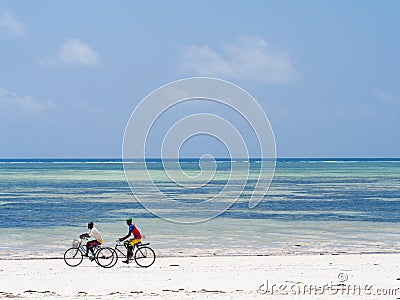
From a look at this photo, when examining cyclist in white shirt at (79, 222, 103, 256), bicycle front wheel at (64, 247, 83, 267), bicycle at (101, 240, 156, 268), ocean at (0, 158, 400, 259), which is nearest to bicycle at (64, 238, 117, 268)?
bicycle front wheel at (64, 247, 83, 267)

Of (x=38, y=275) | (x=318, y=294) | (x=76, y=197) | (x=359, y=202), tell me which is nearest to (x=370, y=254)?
(x=318, y=294)

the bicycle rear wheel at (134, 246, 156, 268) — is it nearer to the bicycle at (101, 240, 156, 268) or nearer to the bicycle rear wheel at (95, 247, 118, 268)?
the bicycle at (101, 240, 156, 268)

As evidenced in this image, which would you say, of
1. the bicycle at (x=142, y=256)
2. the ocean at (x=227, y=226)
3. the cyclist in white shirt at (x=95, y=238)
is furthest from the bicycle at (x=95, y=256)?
the ocean at (x=227, y=226)

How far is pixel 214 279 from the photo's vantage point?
21797mm

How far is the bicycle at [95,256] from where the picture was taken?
942 inches

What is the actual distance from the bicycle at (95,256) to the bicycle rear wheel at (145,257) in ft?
2.92

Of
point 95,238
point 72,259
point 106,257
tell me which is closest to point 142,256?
point 106,257

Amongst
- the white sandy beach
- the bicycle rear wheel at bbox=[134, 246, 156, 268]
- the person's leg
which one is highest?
the person's leg

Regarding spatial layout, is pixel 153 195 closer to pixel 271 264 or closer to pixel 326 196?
pixel 326 196

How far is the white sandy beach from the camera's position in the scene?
766 inches

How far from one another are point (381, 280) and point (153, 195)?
47300 millimetres

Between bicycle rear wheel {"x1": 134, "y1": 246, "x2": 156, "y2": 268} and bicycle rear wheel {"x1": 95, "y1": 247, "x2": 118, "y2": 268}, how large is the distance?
2.61 feet

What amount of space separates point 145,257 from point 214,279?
11.1 ft

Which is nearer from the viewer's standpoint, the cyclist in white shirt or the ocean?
the cyclist in white shirt
